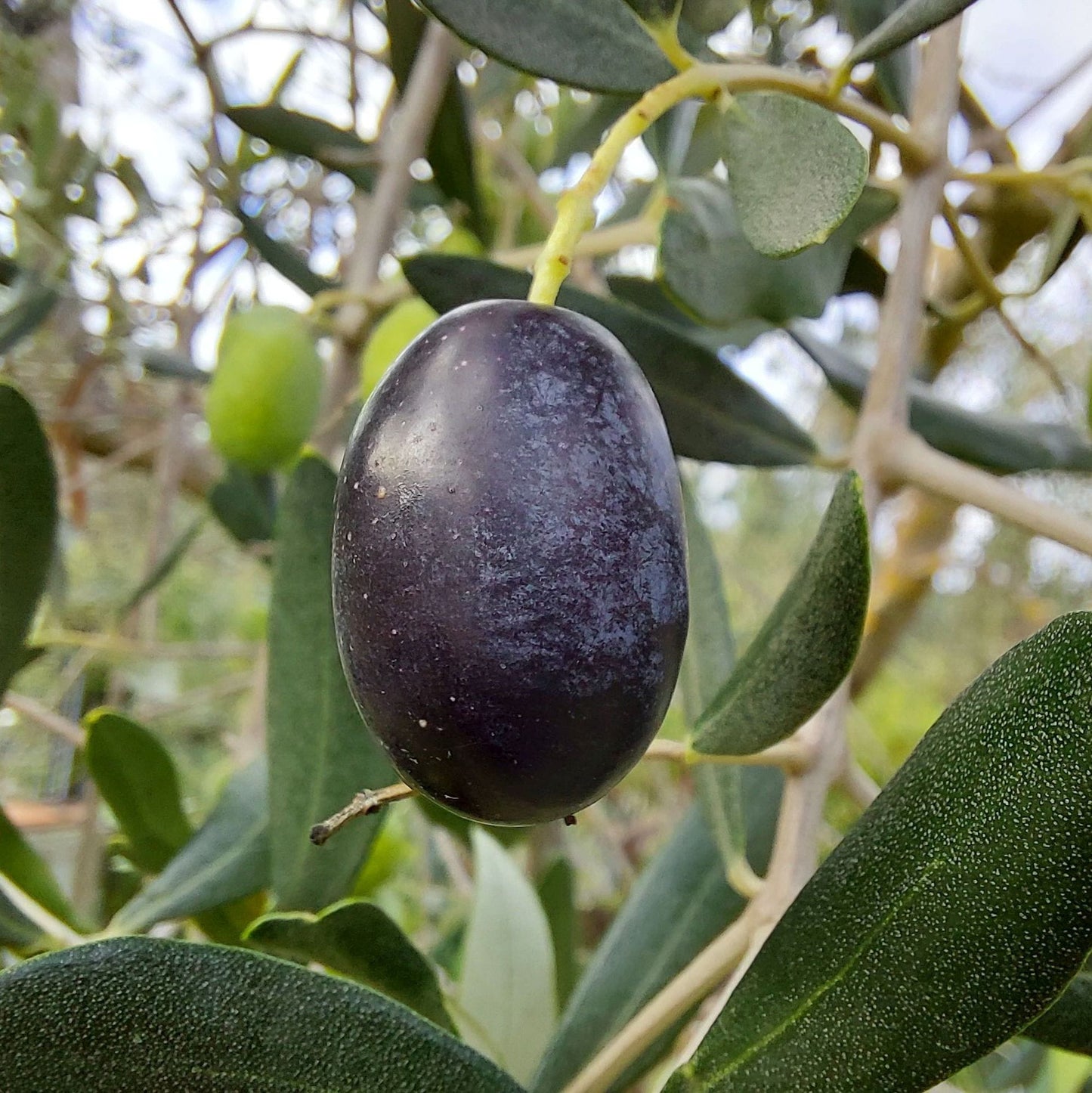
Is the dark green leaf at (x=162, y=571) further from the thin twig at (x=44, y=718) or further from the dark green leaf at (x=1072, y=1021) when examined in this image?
the dark green leaf at (x=1072, y=1021)

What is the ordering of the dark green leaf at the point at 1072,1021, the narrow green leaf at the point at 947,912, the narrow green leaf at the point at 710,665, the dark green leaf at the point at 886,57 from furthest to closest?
the dark green leaf at the point at 886,57 → the narrow green leaf at the point at 710,665 → the dark green leaf at the point at 1072,1021 → the narrow green leaf at the point at 947,912

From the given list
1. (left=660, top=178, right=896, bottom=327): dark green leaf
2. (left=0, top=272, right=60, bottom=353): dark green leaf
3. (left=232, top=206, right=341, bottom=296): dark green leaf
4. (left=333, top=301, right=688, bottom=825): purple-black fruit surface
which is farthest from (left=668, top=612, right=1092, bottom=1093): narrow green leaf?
(left=0, top=272, right=60, bottom=353): dark green leaf

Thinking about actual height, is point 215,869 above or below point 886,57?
below

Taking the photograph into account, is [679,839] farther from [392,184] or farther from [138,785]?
[392,184]

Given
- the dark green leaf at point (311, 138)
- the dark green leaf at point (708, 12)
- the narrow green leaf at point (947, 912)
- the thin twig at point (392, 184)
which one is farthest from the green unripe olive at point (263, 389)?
the narrow green leaf at point (947, 912)

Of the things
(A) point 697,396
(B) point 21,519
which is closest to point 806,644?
(A) point 697,396

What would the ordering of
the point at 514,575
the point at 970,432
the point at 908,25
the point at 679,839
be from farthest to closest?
the point at 970,432
the point at 679,839
the point at 908,25
the point at 514,575
